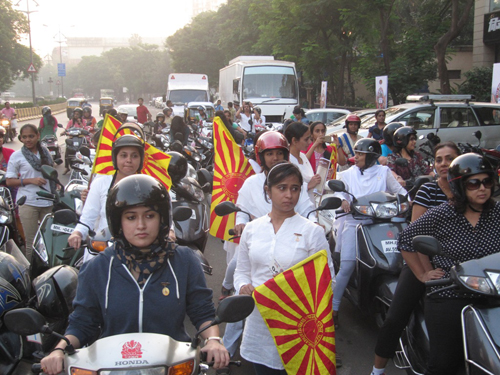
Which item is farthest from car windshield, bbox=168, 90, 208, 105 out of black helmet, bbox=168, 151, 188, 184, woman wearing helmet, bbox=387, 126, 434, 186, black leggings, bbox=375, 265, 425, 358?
black leggings, bbox=375, 265, 425, 358

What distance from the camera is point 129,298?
2307 millimetres

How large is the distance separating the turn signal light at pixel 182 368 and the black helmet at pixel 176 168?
4.14m

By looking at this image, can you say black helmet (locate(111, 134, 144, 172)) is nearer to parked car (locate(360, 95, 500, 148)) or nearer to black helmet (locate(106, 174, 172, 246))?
black helmet (locate(106, 174, 172, 246))

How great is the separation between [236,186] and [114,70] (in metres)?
112

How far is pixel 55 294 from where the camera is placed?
371cm

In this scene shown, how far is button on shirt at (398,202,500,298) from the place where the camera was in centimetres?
294

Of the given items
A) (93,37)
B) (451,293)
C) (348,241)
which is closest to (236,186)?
(348,241)

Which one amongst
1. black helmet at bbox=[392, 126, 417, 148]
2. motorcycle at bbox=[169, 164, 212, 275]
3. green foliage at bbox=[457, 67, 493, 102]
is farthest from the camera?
green foliage at bbox=[457, 67, 493, 102]

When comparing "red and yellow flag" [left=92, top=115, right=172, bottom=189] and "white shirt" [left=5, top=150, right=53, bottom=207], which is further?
"white shirt" [left=5, top=150, right=53, bottom=207]

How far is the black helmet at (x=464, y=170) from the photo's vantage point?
9.61 ft

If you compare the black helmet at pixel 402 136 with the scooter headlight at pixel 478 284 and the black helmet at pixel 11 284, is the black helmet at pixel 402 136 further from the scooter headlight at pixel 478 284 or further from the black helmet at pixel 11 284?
the black helmet at pixel 11 284

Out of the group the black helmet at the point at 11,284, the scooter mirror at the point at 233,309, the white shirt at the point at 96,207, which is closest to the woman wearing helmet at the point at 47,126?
the white shirt at the point at 96,207

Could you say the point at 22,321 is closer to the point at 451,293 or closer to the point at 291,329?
the point at 291,329

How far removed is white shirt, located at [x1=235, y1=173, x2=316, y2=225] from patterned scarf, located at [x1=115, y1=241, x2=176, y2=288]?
1704 mm
